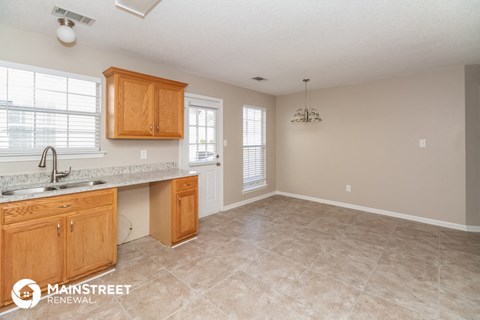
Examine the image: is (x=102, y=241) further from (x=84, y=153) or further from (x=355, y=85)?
(x=355, y=85)

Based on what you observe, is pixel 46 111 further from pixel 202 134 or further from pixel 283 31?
pixel 283 31

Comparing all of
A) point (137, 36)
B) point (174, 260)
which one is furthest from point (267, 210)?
point (137, 36)

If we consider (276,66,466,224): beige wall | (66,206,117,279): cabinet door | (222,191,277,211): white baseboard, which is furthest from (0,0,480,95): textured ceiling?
(222,191,277,211): white baseboard

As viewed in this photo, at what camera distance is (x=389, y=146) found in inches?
162

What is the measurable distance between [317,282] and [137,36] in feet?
10.4

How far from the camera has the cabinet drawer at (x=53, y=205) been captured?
180 cm

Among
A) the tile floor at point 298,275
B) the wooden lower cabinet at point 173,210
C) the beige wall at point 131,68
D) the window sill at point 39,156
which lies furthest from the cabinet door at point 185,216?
the window sill at point 39,156

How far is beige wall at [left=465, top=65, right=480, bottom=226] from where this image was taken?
3.39 meters

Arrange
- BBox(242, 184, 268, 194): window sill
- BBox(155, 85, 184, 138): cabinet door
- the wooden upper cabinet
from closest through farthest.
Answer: the wooden upper cabinet → BBox(155, 85, 184, 138): cabinet door → BBox(242, 184, 268, 194): window sill

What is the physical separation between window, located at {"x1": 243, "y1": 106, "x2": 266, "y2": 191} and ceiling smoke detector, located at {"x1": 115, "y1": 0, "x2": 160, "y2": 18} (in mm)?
3048

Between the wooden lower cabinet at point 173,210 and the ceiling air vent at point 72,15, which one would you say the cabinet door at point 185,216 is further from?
the ceiling air vent at point 72,15

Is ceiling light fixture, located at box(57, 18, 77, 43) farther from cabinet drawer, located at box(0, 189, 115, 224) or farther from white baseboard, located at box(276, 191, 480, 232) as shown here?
white baseboard, located at box(276, 191, 480, 232)

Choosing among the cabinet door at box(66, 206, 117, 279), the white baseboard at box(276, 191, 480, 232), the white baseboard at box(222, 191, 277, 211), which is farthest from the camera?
the white baseboard at box(222, 191, 277, 211)

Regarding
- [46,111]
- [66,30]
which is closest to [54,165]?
[46,111]
